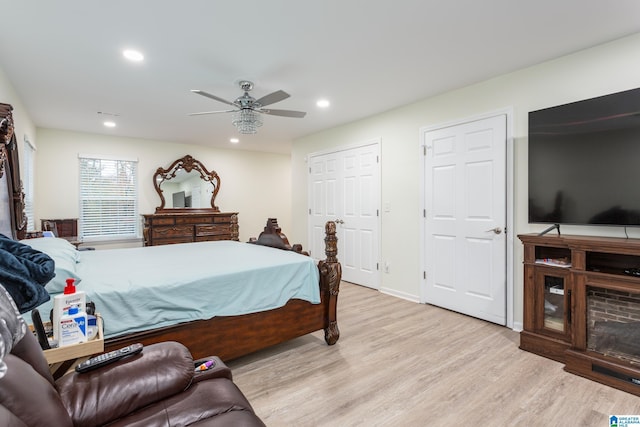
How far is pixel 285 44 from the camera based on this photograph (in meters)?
2.46

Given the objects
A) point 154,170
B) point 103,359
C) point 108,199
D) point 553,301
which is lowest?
point 553,301

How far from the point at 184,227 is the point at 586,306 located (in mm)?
5792

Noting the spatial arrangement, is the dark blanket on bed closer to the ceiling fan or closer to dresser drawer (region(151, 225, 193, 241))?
the ceiling fan

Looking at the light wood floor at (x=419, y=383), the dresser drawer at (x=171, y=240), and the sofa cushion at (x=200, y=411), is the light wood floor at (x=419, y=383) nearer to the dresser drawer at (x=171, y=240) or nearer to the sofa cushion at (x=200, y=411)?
the sofa cushion at (x=200, y=411)

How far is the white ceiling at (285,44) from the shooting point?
2.03m

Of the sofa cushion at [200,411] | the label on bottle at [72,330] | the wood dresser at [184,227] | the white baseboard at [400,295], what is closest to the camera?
the sofa cushion at [200,411]

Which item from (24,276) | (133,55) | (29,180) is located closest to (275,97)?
(133,55)

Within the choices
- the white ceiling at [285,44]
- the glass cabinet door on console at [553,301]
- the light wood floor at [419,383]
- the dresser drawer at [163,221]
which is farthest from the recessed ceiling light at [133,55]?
the glass cabinet door on console at [553,301]

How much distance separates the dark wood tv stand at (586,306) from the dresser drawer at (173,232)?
5351mm

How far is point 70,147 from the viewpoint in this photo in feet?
→ 16.9

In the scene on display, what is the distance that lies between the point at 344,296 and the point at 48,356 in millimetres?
3287

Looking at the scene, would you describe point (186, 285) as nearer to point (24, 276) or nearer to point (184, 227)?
point (24, 276)

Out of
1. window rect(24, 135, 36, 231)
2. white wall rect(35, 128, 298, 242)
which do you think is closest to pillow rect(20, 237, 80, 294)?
window rect(24, 135, 36, 231)

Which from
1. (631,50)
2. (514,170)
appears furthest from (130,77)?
(631,50)
